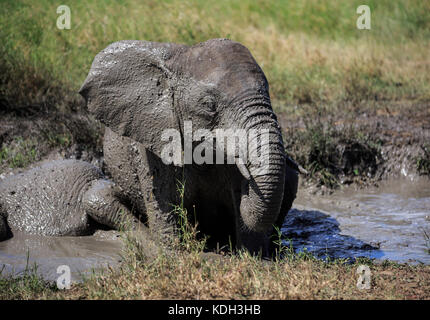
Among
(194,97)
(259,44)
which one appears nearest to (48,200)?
(194,97)

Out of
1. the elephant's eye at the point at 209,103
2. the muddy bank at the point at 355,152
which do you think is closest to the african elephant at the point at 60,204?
the elephant's eye at the point at 209,103

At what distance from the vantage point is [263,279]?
424cm

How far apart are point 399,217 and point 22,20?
7.96 metres

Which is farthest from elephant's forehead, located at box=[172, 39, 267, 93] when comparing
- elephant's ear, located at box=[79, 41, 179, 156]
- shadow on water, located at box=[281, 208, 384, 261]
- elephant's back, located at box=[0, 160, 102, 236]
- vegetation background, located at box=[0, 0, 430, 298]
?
elephant's back, located at box=[0, 160, 102, 236]

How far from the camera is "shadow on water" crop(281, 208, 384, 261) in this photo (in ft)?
19.0

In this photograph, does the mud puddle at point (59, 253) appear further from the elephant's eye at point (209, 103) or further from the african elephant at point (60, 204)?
the elephant's eye at point (209, 103)

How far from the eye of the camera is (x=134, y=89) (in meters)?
5.03

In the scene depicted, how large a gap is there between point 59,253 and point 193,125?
6.81ft

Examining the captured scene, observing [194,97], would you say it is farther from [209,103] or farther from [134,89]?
[134,89]

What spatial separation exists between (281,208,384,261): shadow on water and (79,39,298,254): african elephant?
562 mm

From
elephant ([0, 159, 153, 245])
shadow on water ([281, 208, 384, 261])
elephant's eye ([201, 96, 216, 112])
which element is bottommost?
shadow on water ([281, 208, 384, 261])

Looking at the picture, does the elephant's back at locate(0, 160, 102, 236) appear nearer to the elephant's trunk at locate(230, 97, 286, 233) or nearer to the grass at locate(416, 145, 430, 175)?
the elephant's trunk at locate(230, 97, 286, 233)
